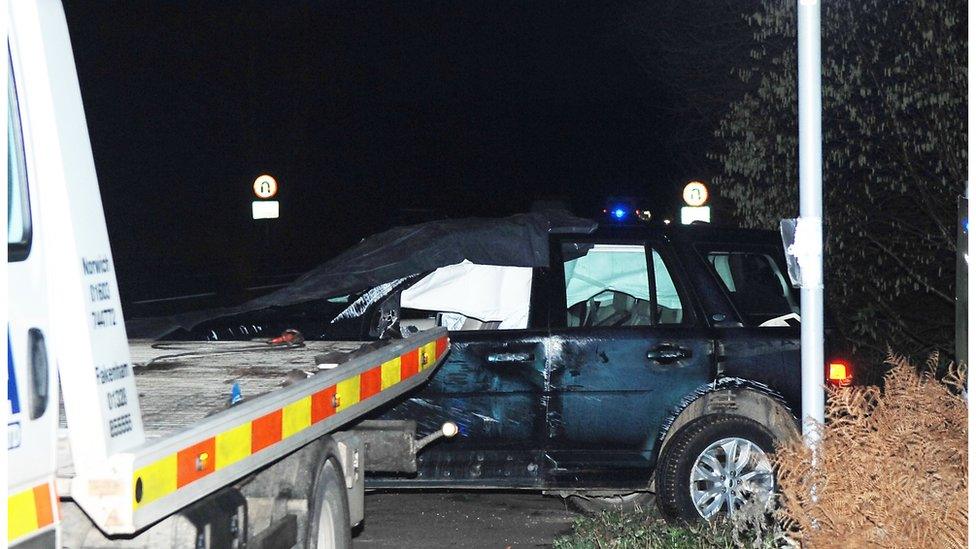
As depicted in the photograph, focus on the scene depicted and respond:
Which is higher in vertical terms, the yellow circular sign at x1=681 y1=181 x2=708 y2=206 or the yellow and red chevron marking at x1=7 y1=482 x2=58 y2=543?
the yellow circular sign at x1=681 y1=181 x2=708 y2=206

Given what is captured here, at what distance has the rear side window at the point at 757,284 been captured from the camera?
24.3 feet

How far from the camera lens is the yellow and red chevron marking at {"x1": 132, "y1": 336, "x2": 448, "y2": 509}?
3107mm

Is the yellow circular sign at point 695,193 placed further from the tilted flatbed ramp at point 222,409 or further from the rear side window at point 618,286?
the tilted flatbed ramp at point 222,409

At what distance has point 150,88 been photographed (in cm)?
4234

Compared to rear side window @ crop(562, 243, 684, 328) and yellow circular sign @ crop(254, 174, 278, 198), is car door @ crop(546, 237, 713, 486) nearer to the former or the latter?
rear side window @ crop(562, 243, 684, 328)

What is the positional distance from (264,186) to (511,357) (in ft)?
60.6

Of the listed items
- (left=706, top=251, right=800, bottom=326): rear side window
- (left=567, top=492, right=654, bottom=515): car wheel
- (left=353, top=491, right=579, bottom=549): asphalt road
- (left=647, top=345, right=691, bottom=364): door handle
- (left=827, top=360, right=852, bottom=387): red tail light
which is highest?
(left=706, top=251, right=800, bottom=326): rear side window

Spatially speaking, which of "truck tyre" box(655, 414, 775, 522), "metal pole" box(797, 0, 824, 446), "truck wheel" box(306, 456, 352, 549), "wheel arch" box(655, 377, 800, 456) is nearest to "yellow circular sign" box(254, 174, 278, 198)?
"wheel arch" box(655, 377, 800, 456)

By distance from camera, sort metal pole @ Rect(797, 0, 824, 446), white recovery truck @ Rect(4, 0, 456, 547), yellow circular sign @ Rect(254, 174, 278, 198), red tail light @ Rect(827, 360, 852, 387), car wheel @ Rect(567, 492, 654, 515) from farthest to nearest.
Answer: yellow circular sign @ Rect(254, 174, 278, 198)
car wheel @ Rect(567, 492, 654, 515)
red tail light @ Rect(827, 360, 852, 387)
metal pole @ Rect(797, 0, 824, 446)
white recovery truck @ Rect(4, 0, 456, 547)

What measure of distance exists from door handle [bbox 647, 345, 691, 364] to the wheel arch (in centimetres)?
23

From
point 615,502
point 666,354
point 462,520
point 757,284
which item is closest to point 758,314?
point 757,284

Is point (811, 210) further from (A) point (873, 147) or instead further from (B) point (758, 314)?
(A) point (873, 147)

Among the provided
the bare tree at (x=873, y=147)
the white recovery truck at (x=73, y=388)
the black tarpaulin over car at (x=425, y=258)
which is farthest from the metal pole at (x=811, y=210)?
the bare tree at (x=873, y=147)

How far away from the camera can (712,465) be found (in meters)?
6.95
